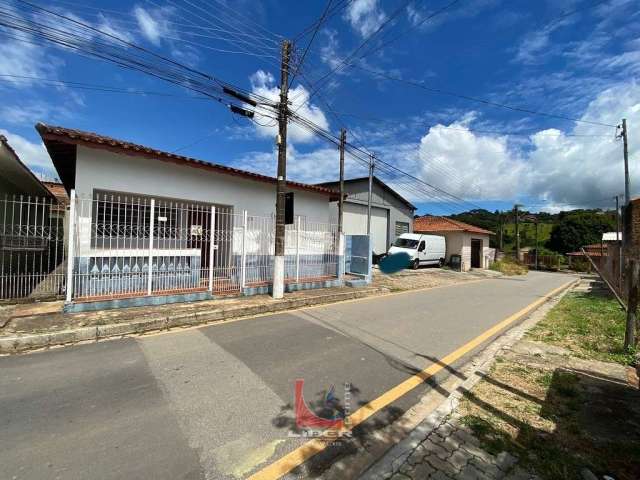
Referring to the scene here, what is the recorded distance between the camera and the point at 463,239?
22.2 meters

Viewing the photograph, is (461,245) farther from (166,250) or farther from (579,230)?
(579,230)

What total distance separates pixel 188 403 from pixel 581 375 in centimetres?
480

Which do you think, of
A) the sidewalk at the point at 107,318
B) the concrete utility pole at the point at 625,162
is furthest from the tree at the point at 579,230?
the sidewalk at the point at 107,318

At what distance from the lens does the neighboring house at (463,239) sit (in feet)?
72.9

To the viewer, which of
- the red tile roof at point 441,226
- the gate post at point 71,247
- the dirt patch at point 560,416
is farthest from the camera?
the red tile roof at point 441,226

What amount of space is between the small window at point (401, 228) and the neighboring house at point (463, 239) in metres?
1.96

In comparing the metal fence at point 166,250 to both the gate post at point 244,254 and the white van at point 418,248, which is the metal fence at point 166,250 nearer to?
the gate post at point 244,254

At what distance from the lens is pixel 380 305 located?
8.23 meters

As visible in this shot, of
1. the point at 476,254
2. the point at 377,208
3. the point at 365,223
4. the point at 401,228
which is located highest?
the point at 377,208

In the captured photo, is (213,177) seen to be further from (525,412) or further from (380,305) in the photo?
(525,412)

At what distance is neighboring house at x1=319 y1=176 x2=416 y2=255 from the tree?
33.3 meters

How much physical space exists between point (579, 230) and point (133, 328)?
53.1 meters

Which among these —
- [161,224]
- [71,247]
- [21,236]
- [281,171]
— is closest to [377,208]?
[281,171]

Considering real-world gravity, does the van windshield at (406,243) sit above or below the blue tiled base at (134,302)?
above
